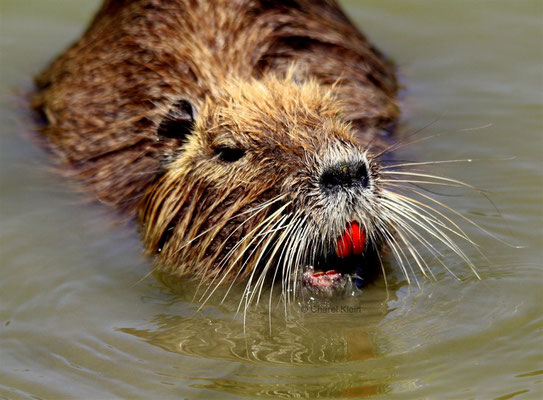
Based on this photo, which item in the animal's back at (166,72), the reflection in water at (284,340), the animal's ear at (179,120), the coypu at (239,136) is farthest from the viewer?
the animal's back at (166,72)

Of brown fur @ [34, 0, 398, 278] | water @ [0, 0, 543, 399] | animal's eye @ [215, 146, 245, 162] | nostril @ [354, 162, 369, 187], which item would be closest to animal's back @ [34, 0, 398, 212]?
brown fur @ [34, 0, 398, 278]

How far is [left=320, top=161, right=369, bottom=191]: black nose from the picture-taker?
11.9ft

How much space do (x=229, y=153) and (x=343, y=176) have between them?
0.64 m

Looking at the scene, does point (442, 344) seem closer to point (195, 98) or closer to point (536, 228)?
point (536, 228)

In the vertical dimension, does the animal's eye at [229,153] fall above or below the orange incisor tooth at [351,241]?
above

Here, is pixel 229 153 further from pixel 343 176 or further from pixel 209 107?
pixel 343 176

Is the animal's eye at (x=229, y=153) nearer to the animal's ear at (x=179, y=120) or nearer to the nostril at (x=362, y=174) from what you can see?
the animal's ear at (x=179, y=120)

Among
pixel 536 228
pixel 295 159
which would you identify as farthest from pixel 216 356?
pixel 536 228

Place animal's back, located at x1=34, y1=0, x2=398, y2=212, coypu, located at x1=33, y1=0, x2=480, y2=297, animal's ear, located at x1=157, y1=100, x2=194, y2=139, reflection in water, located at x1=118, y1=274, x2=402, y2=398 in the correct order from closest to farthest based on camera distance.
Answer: reflection in water, located at x1=118, y1=274, x2=402, y2=398, coypu, located at x1=33, y1=0, x2=480, y2=297, animal's ear, located at x1=157, y1=100, x2=194, y2=139, animal's back, located at x1=34, y1=0, x2=398, y2=212

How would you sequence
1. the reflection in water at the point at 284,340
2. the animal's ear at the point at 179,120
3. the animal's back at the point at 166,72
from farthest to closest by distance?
the animal's back at the point at 166,72 → the animal's ear at the point at 179,120 → the reflection in water at the point at 284,340

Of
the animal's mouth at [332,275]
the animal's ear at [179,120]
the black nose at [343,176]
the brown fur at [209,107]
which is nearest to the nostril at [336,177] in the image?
the black nose at [343,176]

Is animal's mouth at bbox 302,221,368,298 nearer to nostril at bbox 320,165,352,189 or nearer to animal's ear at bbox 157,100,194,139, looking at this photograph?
nostril at bbox 320,165,352,189

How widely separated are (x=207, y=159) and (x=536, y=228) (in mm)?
1562

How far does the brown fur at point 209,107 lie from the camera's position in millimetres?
3967
